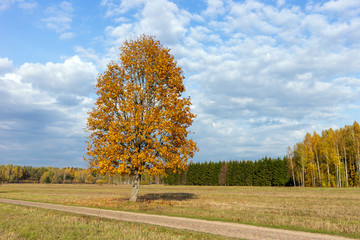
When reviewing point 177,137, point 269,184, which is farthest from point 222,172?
point 177,137

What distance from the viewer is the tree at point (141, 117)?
22625mm

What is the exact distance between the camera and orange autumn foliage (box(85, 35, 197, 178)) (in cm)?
2261

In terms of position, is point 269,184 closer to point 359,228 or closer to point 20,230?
point 359,228

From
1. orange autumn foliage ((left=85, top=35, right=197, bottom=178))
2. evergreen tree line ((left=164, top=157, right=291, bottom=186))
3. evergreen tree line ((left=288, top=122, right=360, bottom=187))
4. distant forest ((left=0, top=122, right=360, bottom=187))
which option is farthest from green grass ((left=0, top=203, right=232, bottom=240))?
evergreen tree line ((left=164, top=157, right=291, bottom=186))

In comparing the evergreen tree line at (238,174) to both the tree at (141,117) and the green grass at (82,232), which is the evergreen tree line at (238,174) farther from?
the green grass at (82,232)

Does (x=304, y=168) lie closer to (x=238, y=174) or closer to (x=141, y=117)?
(x=238, y=174)

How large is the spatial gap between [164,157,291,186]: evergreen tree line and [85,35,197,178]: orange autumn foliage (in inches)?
3005

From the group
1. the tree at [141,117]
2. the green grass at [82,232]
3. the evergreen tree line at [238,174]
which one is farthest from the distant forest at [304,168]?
the green grass at [82,232]

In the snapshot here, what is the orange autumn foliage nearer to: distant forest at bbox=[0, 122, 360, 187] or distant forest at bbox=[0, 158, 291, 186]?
distant forest at bbox=[0, 122, 360, 187]

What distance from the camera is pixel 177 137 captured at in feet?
79.4

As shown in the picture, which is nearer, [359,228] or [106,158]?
[359,228]

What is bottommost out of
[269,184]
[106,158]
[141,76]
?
[269,184]

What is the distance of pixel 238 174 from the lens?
345 ft

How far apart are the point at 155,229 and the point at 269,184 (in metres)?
92.4
